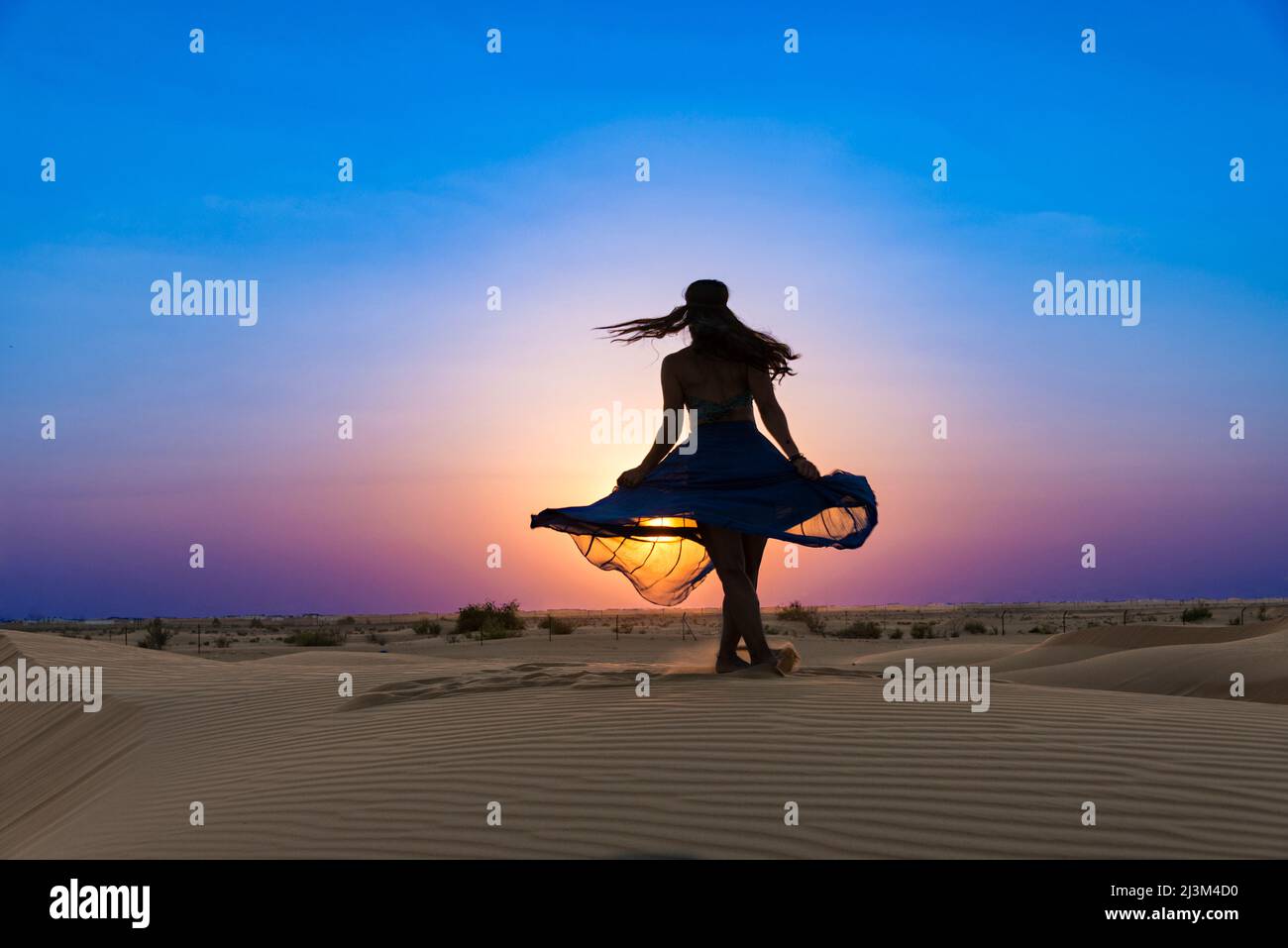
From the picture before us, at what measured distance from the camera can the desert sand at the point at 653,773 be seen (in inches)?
176

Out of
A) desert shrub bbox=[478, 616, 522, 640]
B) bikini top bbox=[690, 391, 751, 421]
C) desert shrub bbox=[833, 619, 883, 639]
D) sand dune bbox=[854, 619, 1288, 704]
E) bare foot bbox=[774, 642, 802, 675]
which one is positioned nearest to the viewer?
bare foot bbox=[774, 642, 802, 675]

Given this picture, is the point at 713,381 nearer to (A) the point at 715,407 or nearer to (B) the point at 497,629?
(A) the point at 715,407

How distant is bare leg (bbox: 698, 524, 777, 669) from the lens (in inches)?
299

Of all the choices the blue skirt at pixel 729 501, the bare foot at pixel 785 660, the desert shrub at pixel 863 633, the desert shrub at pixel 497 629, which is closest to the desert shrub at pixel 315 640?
the desert shrub at pixel 497 629

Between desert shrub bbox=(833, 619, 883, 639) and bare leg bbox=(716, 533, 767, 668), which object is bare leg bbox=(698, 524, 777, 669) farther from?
desert shrub bbox=(833, 619, 883, 639)

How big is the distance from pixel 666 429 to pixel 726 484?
0.71 metres

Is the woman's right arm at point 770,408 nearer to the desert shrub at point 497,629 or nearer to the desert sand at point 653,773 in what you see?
the desert sand at point 653,773

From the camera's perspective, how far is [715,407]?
7.96 meters

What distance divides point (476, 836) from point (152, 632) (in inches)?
1275

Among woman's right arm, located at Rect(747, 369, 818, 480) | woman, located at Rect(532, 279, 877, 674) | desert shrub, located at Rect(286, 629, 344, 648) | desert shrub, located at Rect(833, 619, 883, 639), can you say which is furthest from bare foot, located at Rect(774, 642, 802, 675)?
desert shrub, located at Rect(833, 619, 883, 639)

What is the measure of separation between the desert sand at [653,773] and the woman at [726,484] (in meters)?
0.81

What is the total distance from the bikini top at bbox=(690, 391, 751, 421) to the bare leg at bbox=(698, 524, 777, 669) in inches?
33.5
